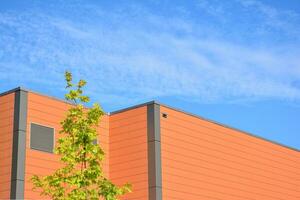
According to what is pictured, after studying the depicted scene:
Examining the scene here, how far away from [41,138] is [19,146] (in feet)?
5.65

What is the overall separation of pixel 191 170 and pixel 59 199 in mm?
13102

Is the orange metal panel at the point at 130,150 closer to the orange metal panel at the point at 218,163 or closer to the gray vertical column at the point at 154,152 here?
the gray vertical column at the point at 154,152

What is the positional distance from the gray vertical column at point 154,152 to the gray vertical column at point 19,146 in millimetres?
6923

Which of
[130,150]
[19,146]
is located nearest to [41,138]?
[19,146]

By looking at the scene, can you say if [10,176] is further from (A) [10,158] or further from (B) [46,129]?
(B) [46,129]

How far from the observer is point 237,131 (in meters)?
42.9

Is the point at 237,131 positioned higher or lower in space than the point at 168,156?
higher

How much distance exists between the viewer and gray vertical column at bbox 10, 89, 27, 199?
32125 mm

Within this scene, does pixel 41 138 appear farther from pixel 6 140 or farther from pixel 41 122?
pixel 6 140

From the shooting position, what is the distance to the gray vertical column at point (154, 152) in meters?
35.2

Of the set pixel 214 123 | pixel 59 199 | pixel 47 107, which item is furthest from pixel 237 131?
pixel 59 199

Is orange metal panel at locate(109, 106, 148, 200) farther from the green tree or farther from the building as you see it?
the green tree

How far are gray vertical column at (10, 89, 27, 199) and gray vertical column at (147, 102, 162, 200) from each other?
22.7 feet

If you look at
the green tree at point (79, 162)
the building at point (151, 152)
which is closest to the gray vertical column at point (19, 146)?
the building at point (151, 152)
